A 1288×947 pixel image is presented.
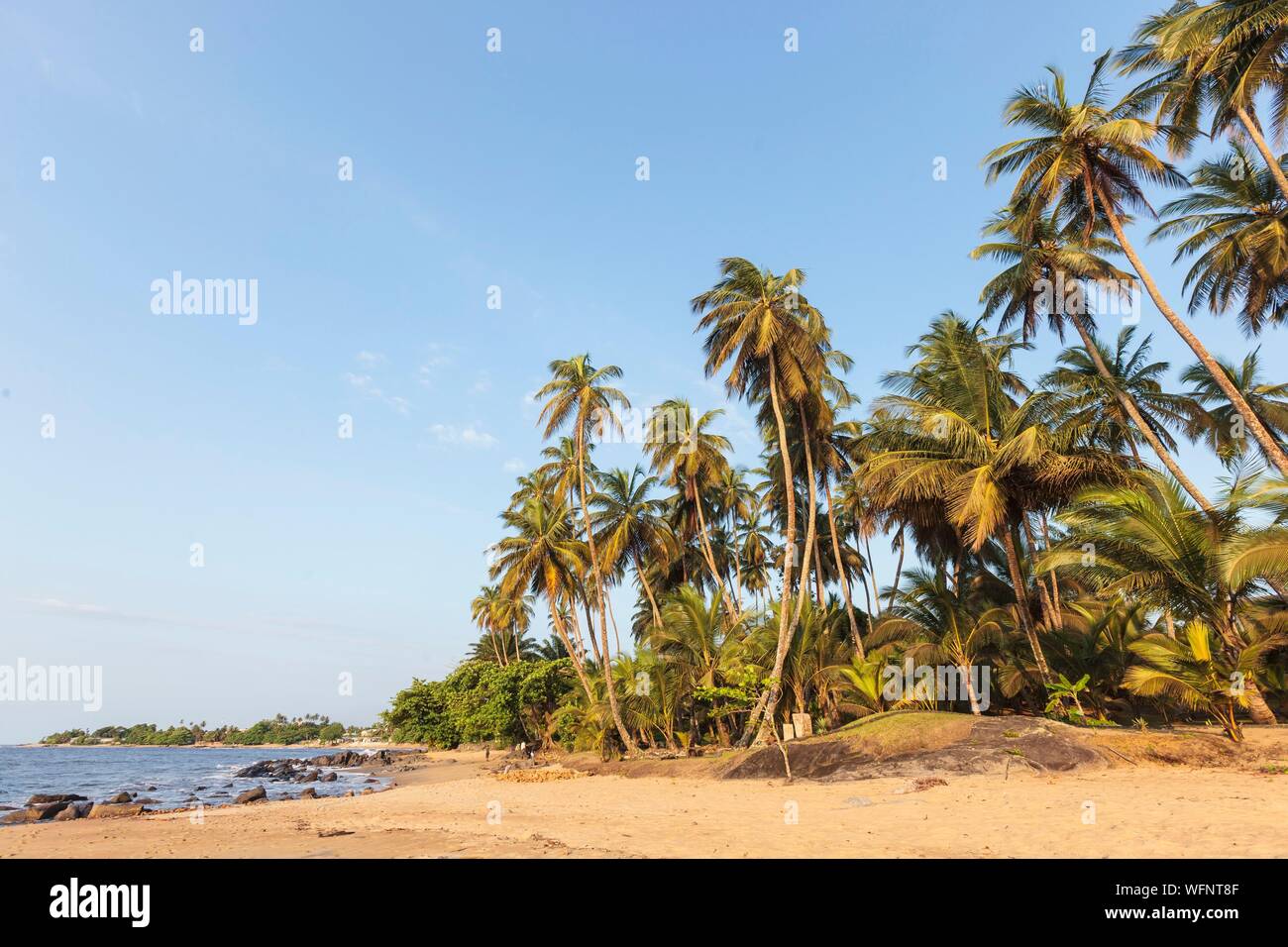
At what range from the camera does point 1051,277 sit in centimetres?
2581

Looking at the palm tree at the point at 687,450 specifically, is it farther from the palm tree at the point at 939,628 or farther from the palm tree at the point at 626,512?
the palm tree at the point at 939,628

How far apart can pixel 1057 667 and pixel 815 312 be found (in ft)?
51.2

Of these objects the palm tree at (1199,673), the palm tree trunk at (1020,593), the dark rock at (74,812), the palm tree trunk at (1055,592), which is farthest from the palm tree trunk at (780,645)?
the dark rock at (74,812)

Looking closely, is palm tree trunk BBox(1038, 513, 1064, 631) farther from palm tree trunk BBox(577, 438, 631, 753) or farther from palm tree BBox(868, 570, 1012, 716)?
palm tree trunk BBox(577, 438, 631, 753)

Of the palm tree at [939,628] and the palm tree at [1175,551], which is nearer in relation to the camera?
the palm tree at [1175,551]

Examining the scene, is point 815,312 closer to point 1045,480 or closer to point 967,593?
A: point 1045,480

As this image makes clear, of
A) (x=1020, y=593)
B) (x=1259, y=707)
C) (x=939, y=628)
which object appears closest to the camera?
(x=1259, y=707)

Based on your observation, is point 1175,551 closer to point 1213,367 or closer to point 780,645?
point 1213,367

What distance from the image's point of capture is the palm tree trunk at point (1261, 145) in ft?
59.6

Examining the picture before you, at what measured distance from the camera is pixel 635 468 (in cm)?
3981

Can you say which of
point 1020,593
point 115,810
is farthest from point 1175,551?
point 115,810

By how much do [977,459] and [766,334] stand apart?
890 centimetres

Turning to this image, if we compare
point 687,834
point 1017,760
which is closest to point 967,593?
point 1017,760

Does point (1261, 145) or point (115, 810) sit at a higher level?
point (1261, 145)
